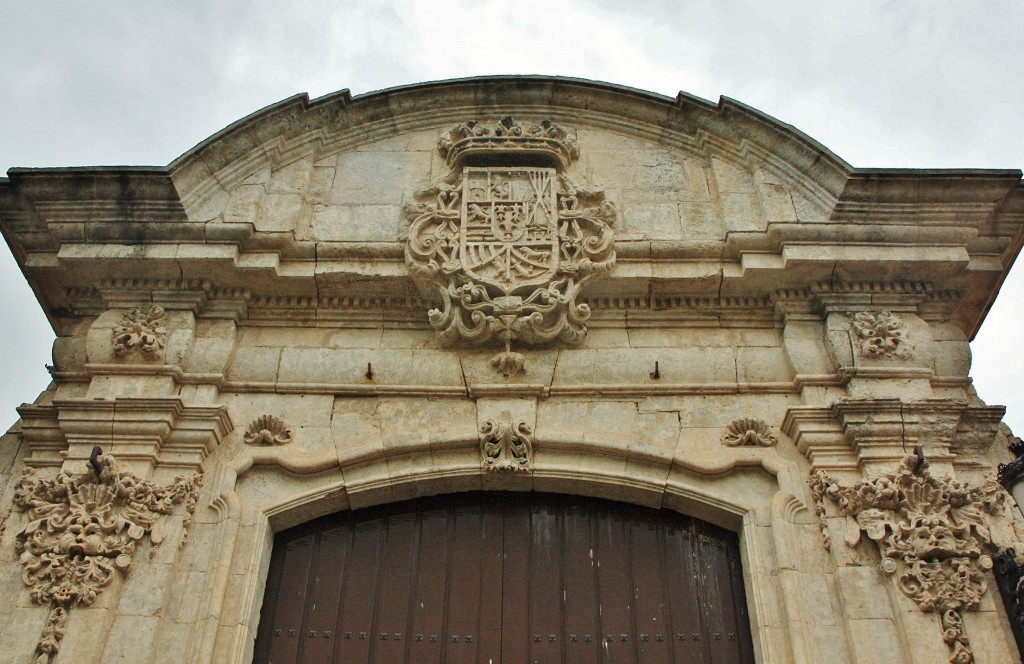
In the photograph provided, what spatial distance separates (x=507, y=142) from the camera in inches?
284

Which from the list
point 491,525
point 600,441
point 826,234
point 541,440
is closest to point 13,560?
point 491,525

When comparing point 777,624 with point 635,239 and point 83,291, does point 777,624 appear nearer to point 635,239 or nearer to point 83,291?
point 635,239

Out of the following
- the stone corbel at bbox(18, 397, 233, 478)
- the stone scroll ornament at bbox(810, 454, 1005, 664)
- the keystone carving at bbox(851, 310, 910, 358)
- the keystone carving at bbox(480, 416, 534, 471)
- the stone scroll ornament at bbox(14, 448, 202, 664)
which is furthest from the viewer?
the keystone carving at bbox(851, 310, 910, 358)

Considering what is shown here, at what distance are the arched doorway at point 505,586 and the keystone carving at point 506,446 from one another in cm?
31

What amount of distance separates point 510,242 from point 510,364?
0.91m

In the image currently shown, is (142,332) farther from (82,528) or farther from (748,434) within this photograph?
(748,434)

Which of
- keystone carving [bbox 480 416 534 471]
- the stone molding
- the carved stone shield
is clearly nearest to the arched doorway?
keystone carving [bbox 480 416 534 471]

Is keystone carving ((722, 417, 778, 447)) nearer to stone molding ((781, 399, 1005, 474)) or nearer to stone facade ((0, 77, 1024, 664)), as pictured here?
stone facade ((0, 77, 1024, 664))

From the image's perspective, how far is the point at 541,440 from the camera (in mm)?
5773

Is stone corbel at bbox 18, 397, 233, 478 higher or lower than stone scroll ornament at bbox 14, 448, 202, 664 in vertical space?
higher

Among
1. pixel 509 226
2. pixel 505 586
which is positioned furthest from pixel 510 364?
pixel 505 586

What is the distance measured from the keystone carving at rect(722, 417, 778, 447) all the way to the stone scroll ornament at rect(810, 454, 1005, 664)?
1.32 ft

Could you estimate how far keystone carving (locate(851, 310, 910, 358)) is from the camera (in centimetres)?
593

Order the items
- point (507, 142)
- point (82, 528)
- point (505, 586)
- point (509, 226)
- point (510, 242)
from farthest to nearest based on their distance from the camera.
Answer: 1. point (507, 142)
2. point (509, 226)
3. point (510, 242)
4. point (505, 586)
5. point (82, 528)
